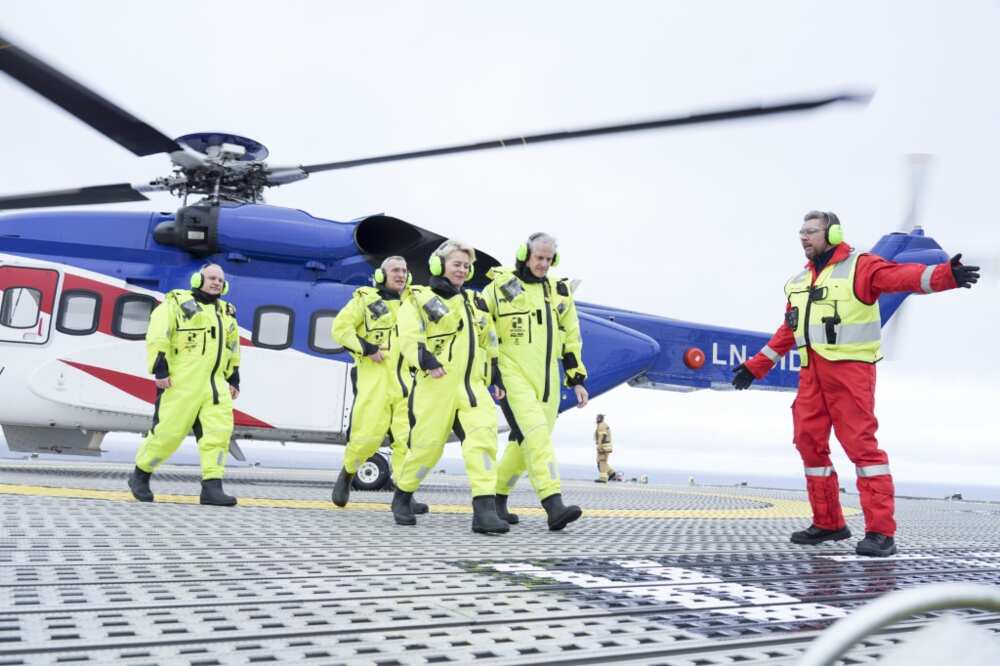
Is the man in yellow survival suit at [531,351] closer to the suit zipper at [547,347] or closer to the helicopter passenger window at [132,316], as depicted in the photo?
the suit zipper at [547,347]

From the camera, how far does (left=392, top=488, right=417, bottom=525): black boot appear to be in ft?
15.3

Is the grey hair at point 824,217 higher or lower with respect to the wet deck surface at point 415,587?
higher

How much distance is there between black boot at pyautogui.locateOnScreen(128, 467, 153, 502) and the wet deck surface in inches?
16.5

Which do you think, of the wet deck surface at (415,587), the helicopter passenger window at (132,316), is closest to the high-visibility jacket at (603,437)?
the helicopter passenger window at (132,316)

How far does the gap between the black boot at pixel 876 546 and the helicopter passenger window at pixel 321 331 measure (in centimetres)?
570

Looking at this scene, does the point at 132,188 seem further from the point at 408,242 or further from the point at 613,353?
the point at 613,353

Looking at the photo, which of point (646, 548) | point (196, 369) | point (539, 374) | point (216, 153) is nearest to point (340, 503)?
point (196, 369)

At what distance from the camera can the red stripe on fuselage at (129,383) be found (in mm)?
8164

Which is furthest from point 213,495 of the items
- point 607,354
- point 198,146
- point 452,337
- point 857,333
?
point 607,354

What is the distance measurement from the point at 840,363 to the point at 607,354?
4.50 metres

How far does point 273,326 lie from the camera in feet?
27.7

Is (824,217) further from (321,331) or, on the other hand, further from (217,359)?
(321,331)

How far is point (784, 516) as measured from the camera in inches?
256

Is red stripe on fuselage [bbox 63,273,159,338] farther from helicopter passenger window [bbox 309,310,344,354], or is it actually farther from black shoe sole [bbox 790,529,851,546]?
black shoe sole [bbox 790,529,851,546]
